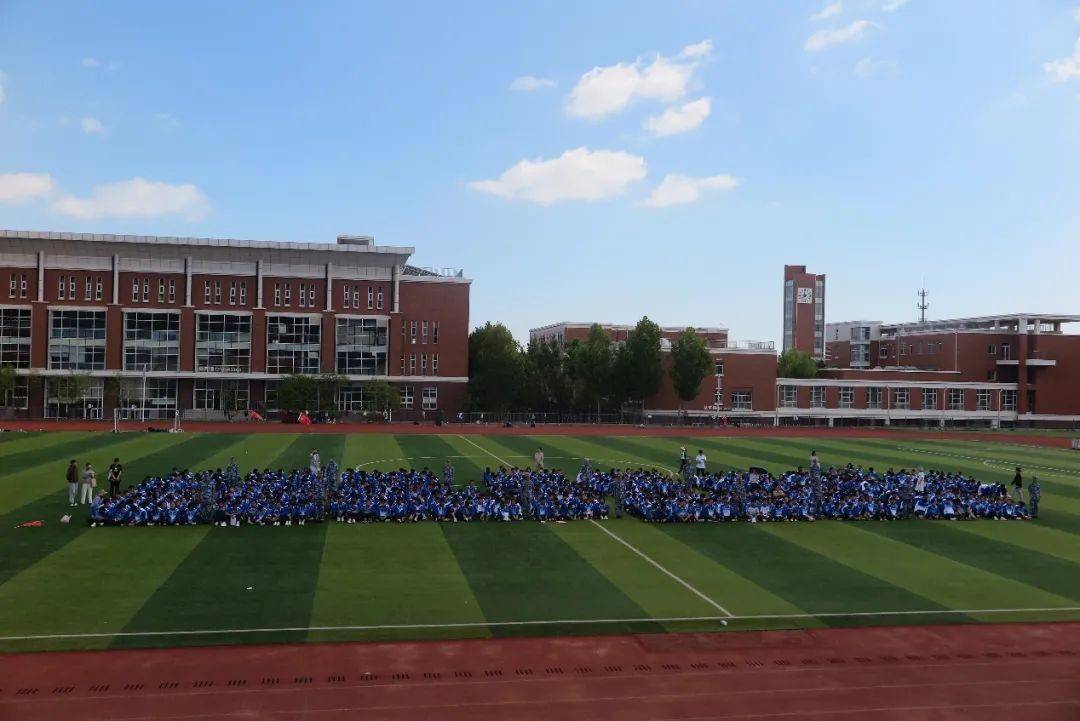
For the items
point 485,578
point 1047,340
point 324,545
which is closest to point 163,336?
point 324,545

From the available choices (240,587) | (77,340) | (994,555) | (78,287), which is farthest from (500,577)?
(78,287)

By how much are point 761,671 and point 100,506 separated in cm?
1842

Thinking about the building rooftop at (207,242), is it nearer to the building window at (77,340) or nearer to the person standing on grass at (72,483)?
the building window at (77,340)

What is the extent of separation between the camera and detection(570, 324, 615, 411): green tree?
77500 mm

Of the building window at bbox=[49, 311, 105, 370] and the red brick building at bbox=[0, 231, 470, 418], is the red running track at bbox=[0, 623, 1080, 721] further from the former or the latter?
the building window at bbox=[49, 311, 105, 370]

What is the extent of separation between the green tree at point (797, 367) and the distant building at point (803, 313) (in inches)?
1174

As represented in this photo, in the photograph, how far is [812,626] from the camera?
52.1ft

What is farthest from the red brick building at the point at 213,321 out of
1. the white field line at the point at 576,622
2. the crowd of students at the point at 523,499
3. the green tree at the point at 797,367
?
the white field line at the point at 576,622

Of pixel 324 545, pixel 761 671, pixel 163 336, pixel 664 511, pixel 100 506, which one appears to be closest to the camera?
pixel 761 671

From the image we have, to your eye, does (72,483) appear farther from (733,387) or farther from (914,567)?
(733,387)

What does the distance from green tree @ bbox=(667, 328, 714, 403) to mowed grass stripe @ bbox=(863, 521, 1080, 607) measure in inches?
1988

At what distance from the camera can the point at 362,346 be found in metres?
75.2

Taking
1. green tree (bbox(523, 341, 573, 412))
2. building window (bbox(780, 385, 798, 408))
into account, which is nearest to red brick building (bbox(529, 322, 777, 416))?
building window (bbox(780, 385, 798, 408))

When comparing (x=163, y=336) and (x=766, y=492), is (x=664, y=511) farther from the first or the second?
(x=163, y=336)
